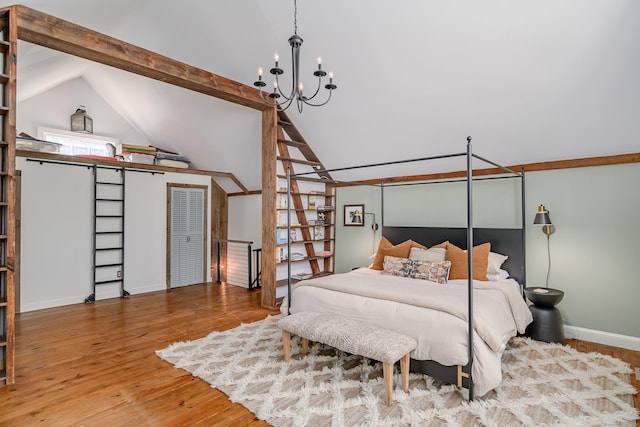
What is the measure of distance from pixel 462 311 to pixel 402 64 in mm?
2424

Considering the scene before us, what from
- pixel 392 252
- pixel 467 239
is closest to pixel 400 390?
pixel 467 239

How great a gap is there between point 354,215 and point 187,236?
3108mm

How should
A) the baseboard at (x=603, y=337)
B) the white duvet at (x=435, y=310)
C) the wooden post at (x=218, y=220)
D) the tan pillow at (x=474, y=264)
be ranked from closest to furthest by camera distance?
1. the white duvet at (x=435, y=310)
2. the baseboard at (x=603, y=337)
3. the tan pillow at (x=474, y=264)
4. the wooden post at (x=218, y=220)

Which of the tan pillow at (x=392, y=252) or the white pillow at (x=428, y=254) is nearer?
the white pillow at (x=428, y=254)

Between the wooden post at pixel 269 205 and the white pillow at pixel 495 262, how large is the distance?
263cm

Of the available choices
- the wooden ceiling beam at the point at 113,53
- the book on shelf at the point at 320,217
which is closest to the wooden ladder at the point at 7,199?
the wooden ceiling beam at the point at 113,53

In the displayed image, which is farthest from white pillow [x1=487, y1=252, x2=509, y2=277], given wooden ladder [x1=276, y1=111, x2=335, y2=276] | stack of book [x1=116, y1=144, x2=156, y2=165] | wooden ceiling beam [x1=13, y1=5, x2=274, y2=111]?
stack of book [x1=116, y1=144, x2=156, y2=165]

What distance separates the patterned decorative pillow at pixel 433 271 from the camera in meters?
3.51

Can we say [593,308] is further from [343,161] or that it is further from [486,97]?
[343,161]

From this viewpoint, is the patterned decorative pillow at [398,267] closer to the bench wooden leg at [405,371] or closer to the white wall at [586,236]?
the white wall at [586,236]

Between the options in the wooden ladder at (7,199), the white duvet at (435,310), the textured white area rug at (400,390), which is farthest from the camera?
the wooden ladder at (7,199)

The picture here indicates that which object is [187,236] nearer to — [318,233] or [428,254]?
[318,233]

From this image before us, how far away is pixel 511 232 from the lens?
3918 millimetres

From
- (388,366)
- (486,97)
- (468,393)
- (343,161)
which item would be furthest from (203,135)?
(468,393)
